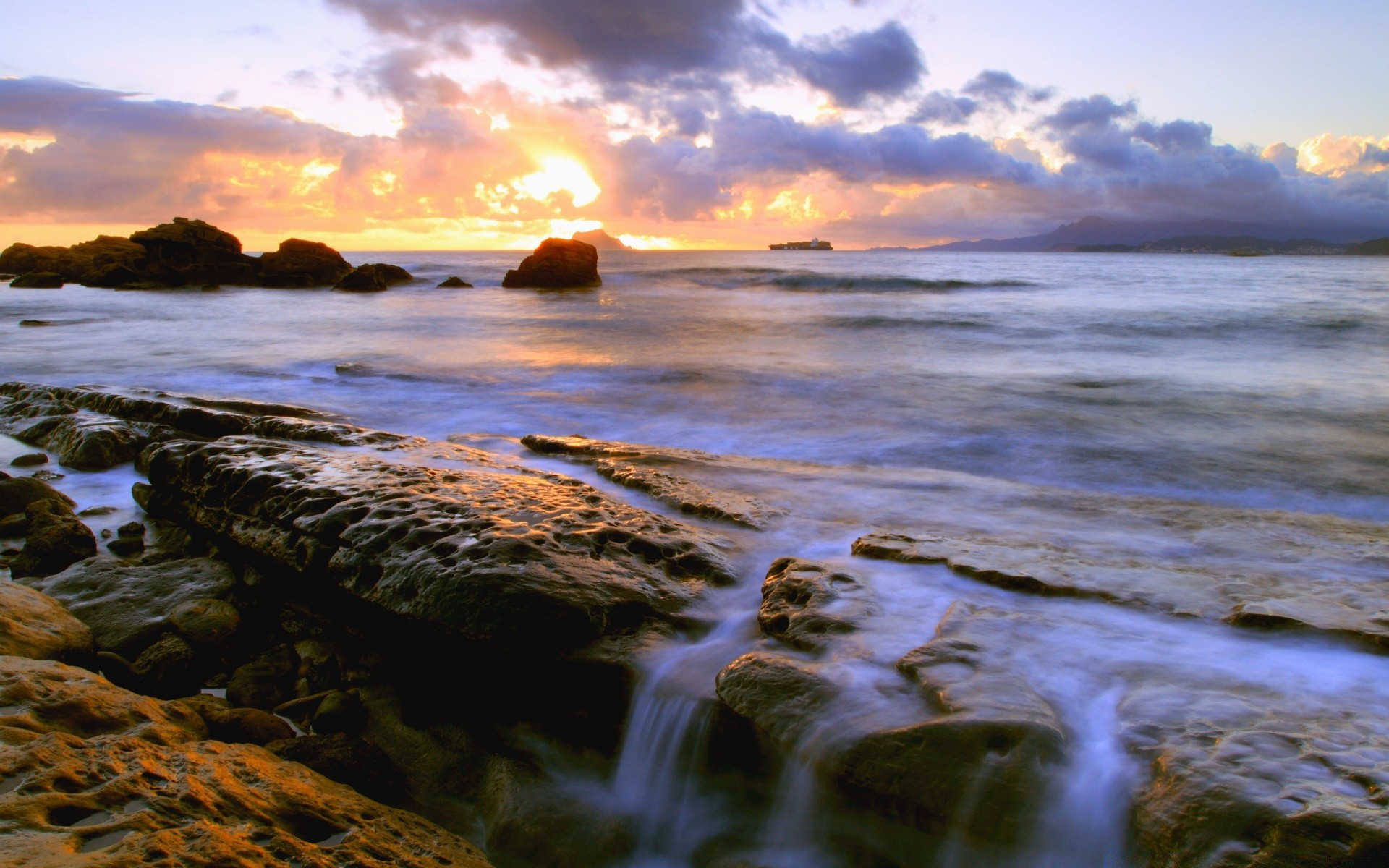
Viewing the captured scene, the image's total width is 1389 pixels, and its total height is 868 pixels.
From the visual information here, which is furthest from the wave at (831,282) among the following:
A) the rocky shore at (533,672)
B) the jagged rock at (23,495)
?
the jagged rock at (23,495)

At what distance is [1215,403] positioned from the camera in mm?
8188

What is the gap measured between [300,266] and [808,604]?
35.1 m

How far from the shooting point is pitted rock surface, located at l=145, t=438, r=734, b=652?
2672 mm

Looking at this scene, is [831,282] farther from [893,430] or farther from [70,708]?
[70,708]

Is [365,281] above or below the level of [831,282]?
above

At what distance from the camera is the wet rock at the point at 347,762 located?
2.25m

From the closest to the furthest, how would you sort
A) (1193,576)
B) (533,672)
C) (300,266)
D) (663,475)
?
(533,672), (1193,576), (663,475), (300,266)

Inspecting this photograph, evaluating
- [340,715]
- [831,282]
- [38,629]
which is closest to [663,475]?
[340,715]

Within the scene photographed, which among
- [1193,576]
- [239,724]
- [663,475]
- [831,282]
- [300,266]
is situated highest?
[300,266]

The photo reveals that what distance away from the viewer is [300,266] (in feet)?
105

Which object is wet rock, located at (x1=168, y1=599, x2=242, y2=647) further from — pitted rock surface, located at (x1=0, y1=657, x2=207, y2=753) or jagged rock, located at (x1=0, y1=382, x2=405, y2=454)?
jagged rock, located at (x1=0, y1=382, x2=405, y2=454)

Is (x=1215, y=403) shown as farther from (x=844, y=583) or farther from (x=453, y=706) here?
(x=453, y=706)

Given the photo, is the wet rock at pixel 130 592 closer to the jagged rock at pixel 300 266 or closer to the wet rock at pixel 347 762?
the wet rock at pixel 347 762

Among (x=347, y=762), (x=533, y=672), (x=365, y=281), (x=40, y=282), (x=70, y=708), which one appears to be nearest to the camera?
(x=70, y=708)
